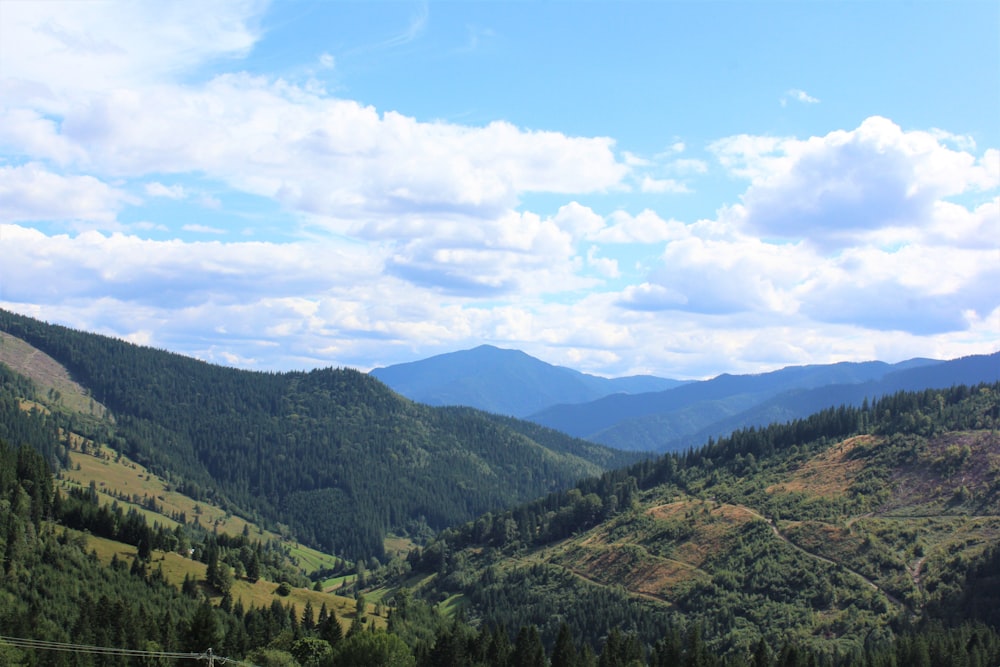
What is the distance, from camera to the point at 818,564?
17162cm

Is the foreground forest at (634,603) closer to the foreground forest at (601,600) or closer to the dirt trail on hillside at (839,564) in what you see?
the foreground forest at (601,600)

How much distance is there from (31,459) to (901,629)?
541 feet

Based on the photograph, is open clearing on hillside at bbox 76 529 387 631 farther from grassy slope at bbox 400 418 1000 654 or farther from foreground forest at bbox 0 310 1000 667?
grassy slope at bbox 400 418 1000 654

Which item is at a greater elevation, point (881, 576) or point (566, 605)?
point (881, 576)

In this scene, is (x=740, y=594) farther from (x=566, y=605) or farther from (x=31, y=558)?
(x=31, y=558)

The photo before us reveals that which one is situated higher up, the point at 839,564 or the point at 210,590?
the point at 839,564

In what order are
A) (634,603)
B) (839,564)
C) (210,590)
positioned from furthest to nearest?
1. (634,603)
2. (839,564)
3. (210,590)

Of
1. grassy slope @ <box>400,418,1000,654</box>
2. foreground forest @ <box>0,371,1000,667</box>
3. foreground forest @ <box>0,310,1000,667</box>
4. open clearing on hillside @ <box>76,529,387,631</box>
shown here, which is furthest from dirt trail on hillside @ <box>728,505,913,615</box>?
open clearing on hillside @ <box>76,529,387,631</box>

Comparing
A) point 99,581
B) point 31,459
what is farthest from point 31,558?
point 31,459

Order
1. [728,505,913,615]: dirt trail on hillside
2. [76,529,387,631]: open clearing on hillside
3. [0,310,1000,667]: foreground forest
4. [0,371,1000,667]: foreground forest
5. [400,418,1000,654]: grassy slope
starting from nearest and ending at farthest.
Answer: [0,371,1000,667]: foreground forest, [0,310,1000,667]: foreground forest, [400,418,1000,654]: grassy slope, [728,505,913,615]: dirt trail on hillside, [76,529,387,631]: open clearing on hillside

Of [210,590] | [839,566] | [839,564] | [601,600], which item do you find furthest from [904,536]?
[210,590]

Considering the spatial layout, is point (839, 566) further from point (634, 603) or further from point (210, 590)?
point (210, 590)

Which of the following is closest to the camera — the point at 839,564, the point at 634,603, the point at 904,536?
the point at 839,564

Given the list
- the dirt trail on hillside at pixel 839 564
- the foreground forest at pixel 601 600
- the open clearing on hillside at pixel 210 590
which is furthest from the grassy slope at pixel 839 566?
the open clearing on hillside at pixel 210 590
